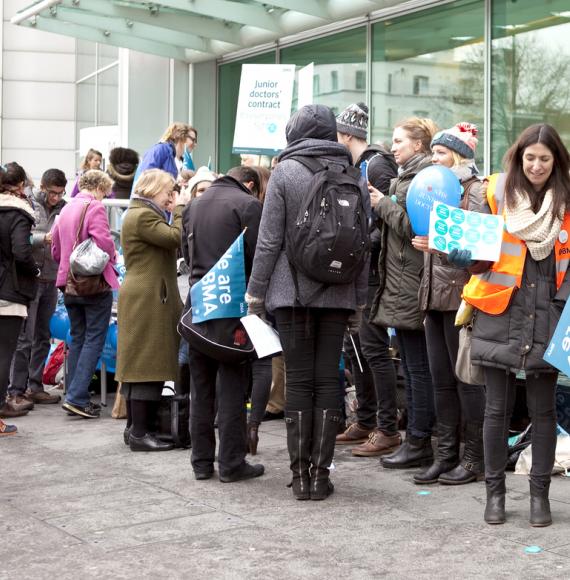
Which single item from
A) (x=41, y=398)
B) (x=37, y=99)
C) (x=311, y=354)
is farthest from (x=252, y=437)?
(x=37, y=99)

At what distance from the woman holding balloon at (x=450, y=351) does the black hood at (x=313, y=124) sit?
636 millimetres

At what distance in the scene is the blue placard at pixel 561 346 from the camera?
4809mm

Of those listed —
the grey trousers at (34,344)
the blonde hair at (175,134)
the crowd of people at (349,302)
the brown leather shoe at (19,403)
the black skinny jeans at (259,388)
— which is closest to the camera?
the crowd of people at (349,302)

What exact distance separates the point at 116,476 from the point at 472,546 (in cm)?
242

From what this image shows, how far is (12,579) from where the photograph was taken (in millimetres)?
4465

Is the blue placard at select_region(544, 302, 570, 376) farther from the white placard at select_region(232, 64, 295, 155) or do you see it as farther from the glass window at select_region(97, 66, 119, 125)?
the glass window at select_region(97, 66, 119, 125)

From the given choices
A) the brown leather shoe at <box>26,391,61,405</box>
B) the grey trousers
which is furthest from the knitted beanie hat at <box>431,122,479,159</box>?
the brown leather shoe at <box>26,391,61,405</box>

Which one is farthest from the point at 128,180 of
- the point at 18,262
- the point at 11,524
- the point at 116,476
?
the point at 11,524

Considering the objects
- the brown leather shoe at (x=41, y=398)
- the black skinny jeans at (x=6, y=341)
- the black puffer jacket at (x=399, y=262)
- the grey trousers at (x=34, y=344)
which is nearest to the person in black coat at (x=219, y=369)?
the black puffer jacket at (x=399, y=262)

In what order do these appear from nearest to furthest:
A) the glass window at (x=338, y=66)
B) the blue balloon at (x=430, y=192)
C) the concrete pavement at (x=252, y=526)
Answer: the concrete pavement at (x=252, y=526) < the blue balloon at (x=430, y=192) < the glass window at (x=338, y=66)

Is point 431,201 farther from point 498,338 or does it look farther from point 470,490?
point 470,490

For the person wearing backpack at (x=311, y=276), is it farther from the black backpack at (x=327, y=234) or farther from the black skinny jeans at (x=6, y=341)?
the black skinny jeans at (x=6, y=341)

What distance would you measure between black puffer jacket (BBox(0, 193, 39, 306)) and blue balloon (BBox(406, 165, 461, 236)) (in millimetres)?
3469

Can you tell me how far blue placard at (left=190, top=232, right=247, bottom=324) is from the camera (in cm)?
605
